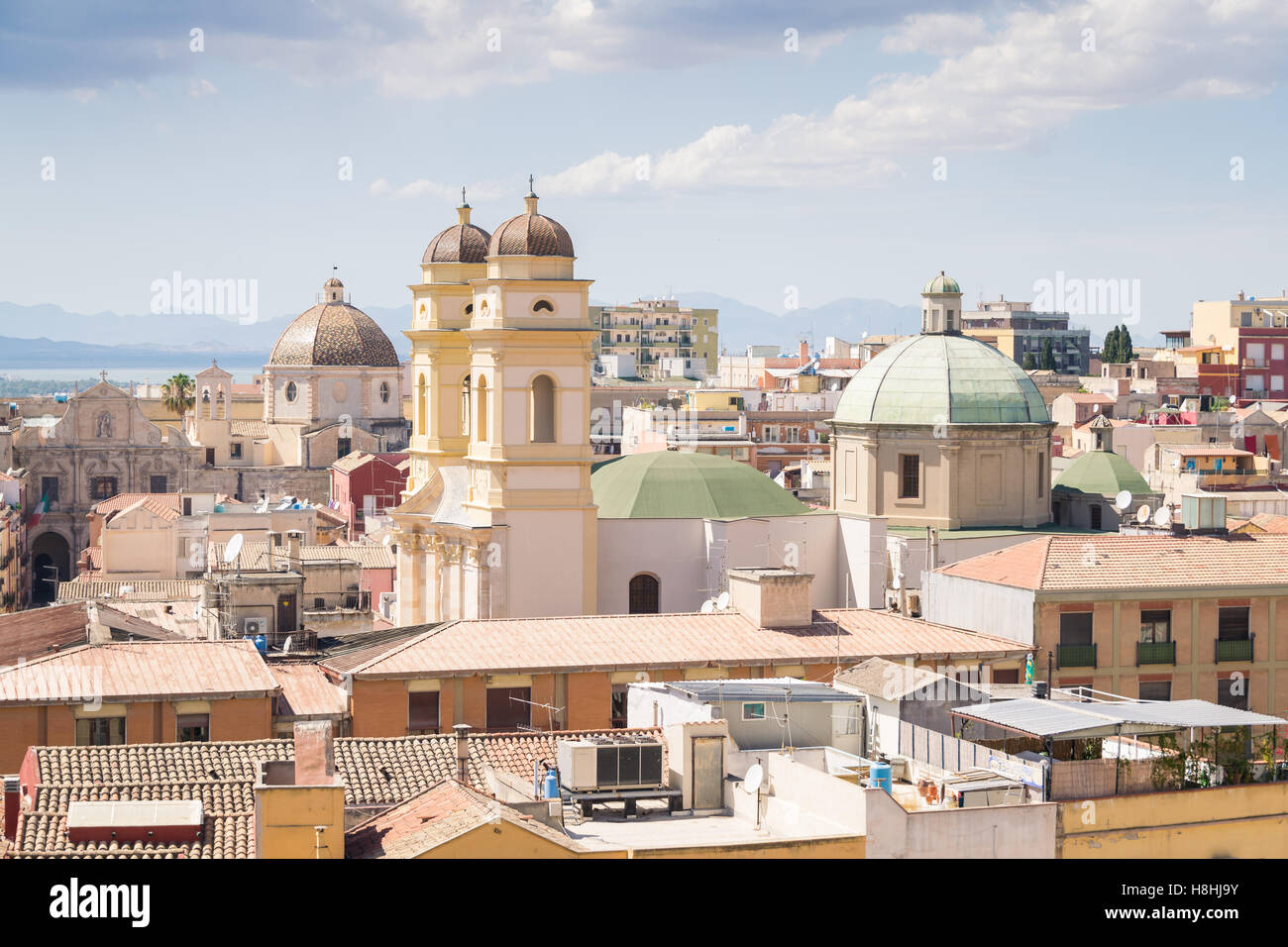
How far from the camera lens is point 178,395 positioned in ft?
394

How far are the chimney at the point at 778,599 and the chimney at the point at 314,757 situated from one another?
13.6 m

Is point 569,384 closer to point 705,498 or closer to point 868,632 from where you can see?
point 705,498

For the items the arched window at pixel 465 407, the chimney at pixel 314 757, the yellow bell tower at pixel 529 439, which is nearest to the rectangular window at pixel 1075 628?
the yellow bell tower at pixel 529 439

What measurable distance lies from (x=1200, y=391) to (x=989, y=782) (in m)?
92.7

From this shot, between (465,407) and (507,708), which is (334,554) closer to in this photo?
(465,407)

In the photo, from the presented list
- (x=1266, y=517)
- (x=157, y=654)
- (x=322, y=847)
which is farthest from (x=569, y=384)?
(x=322, y=847)

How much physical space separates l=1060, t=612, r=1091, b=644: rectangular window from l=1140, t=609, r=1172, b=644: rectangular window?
1.01 metres

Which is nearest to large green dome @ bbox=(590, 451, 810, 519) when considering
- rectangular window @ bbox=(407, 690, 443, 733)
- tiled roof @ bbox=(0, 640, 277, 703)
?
rectangular window @ bbox=(407, 690, 443, 733)

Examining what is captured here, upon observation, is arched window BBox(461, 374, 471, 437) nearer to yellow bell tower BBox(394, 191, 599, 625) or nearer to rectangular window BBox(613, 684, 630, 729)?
yellow bell tower BBox(394, 191, 599, 625)

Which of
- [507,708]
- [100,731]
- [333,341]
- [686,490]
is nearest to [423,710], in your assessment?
[507,708]

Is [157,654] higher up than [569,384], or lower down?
lower down

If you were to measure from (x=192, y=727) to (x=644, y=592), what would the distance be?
15.8 m

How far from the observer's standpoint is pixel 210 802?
2172 centimetres

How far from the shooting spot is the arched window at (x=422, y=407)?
49438 millimetres
